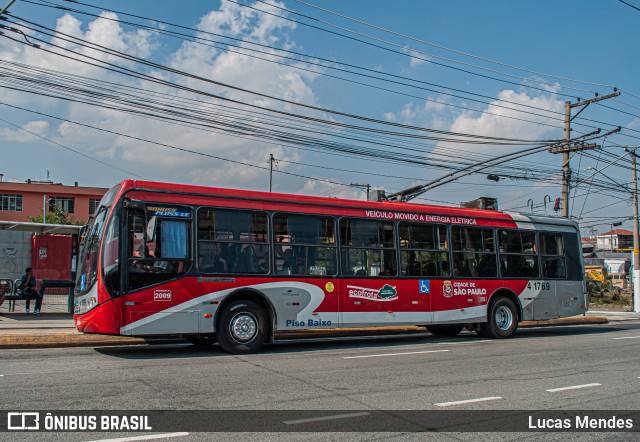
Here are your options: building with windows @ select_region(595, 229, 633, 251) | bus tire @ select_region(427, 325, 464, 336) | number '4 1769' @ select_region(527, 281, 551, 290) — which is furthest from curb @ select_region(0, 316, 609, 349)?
building with windows @ select_region(595, 229, 633, 251)

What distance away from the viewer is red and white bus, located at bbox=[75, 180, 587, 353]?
35.9 ft

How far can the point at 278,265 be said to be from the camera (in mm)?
12391

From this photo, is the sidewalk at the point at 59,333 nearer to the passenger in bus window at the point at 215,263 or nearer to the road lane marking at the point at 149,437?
the passenger in bus window at the point at 215,263

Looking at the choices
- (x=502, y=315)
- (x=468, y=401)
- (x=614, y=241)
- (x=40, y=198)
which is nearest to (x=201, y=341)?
(x=468, y=401)

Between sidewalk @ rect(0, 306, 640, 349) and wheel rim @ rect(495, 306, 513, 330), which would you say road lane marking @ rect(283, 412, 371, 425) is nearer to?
sidewalk @ rect(0, 306, 640, 349)

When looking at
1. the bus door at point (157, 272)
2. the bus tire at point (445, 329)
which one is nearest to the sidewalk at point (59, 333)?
the bus tire at point (445, 329)

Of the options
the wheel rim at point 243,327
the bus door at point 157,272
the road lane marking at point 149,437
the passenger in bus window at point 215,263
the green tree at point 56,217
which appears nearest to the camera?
the road lane marking at point 149,437

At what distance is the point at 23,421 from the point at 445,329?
13117mm

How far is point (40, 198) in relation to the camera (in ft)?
196

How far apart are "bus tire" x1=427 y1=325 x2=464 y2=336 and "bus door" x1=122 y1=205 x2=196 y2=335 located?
8.35 meters

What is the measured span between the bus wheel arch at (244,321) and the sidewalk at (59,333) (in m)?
3.08

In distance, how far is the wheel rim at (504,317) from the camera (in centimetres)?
1639

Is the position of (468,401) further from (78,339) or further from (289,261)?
(78,339)

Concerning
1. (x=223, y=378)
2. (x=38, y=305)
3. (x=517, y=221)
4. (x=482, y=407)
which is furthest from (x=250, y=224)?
(x=38, y=305)
